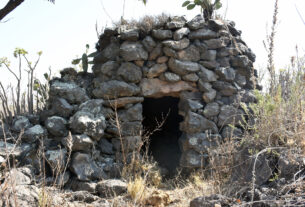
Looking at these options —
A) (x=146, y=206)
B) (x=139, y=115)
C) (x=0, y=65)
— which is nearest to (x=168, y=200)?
(x=146, y=206)

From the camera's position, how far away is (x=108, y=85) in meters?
5.46

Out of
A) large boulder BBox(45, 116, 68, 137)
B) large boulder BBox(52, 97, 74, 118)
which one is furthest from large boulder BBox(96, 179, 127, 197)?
large boulder BBox(52, 97, 74, 118)

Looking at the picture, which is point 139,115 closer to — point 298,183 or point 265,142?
point 265,142

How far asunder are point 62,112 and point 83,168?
1034 millimetres

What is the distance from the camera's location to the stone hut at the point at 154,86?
5.31m

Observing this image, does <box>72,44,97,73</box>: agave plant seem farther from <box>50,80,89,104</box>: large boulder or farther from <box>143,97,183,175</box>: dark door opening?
<box>143,97,183,175</box>: dark door opening

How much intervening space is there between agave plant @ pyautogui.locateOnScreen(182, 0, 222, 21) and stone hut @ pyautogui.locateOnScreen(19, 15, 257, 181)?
0.39 meters

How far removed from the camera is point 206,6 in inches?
244

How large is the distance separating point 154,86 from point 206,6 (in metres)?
1.96

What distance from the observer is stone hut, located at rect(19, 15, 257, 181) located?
5.31 metres

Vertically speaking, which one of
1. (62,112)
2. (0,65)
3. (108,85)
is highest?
(0,65)

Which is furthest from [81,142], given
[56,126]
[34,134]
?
[34,134]

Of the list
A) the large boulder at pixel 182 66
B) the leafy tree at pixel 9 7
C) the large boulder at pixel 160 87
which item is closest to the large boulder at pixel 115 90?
the large boulder at pixel 160 87

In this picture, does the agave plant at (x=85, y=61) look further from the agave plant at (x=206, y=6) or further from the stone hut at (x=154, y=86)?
the agave plant at (x=206, y=6)
